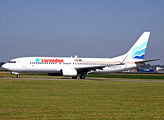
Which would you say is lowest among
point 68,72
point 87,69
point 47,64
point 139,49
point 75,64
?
point 68,72

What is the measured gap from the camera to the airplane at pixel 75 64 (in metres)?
50.1

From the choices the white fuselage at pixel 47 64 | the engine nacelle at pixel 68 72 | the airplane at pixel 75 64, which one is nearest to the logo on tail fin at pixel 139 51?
the airplane at pixel 75 64

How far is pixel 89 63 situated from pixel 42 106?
38.8m

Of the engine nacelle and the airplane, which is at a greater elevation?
the airplane

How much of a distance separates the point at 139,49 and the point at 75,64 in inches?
569

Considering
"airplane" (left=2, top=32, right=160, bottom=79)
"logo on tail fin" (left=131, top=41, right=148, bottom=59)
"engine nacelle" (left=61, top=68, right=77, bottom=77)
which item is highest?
"logo on tail fin" (left=131, top=41, right=148, bottom=59)

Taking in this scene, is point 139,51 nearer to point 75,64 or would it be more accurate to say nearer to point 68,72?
point 75,64

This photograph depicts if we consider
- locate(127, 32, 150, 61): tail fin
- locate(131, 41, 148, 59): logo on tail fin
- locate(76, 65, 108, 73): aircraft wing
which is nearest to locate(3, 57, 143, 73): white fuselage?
locate(76, 65, 108, 73): aircraft wing

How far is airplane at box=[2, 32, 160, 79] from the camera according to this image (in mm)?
50062

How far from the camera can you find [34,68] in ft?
165

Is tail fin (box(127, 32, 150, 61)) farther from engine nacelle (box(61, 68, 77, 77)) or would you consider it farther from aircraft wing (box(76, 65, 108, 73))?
engine nacelle (box(61, 68, 77, 77))

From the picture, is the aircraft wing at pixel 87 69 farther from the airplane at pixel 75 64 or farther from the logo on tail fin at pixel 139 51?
the logo on tail fin at pixel 139 51

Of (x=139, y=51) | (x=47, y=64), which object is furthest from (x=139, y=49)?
(x=47, y=64)

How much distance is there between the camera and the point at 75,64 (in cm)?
5288
